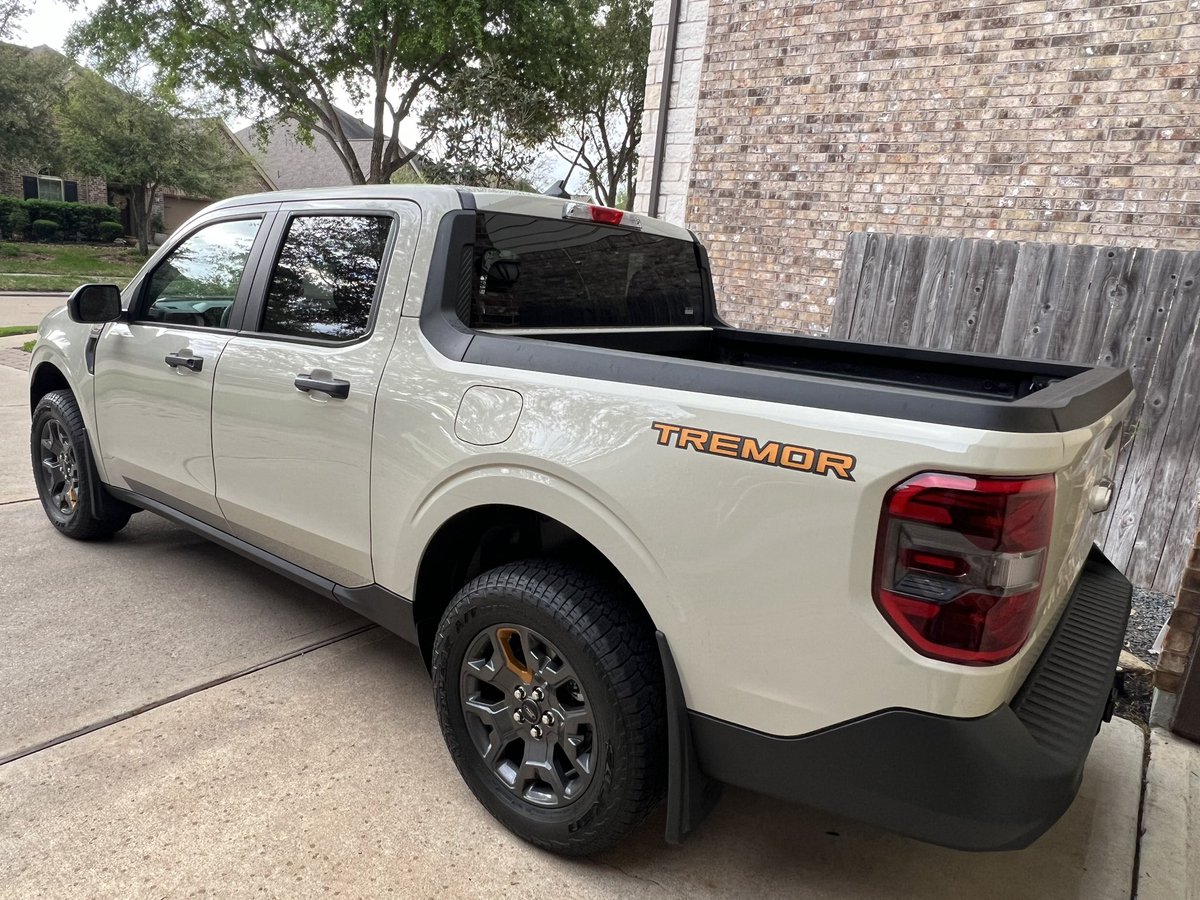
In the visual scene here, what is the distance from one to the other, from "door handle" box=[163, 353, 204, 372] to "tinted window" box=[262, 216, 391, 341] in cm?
37

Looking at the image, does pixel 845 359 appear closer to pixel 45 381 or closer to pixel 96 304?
pixel 96 304

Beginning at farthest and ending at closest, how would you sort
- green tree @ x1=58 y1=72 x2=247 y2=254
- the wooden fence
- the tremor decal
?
green tree @ x1=58 y1=72 x2=247 y2=254 → the wooden fence → the tremor decal

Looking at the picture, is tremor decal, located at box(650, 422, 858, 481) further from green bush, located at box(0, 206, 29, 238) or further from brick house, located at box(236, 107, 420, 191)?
brick house, located at box(236, 107, 420, 191)

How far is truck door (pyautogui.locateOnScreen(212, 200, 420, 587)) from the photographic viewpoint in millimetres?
2746

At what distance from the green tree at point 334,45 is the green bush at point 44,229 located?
52.5 ft

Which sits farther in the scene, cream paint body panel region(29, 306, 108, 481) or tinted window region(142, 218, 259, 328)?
cream paint body panel region(29, 306, 108, 481)

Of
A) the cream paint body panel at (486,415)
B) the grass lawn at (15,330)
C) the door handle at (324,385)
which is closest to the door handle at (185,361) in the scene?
the door handle at (324,385)

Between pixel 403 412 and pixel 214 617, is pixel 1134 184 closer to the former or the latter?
pixel 403 412

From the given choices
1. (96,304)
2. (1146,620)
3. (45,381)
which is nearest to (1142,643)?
(1146,620)

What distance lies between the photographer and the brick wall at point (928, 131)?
6.06 meters

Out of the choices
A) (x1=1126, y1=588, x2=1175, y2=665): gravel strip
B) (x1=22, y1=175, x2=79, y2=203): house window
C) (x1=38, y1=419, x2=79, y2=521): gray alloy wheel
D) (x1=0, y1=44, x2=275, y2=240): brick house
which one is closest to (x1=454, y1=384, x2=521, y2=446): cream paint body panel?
(x1=38, y1=419, x2=79, y2=521): gray alloy wheel

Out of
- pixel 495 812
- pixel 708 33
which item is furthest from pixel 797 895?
pixel 708 33

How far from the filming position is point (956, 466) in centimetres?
159

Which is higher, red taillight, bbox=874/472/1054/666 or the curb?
red taillight, bbox=874/472/1054/666
